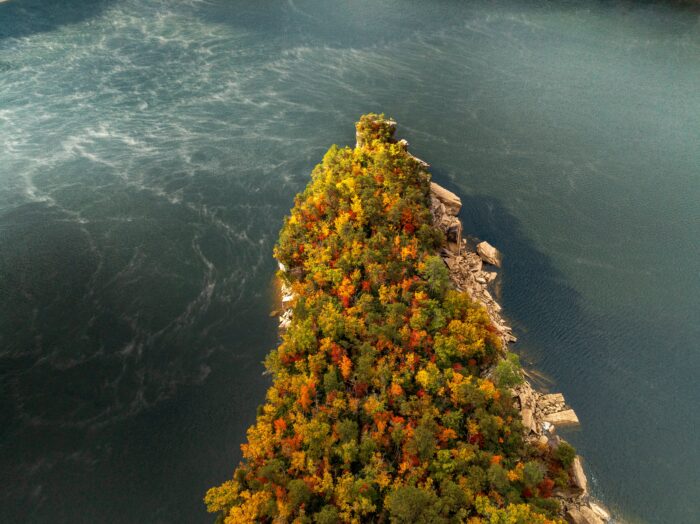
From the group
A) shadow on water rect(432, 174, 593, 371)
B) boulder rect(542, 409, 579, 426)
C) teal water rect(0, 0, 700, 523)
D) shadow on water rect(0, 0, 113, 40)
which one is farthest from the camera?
shadow on water rect(0, 0, 113, 40)

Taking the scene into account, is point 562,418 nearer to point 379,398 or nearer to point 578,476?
point 578,476

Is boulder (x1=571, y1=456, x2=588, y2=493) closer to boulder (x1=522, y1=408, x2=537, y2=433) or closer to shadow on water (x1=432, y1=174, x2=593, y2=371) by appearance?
boulder (x1=522, y1=408, x2=537, y2=433)

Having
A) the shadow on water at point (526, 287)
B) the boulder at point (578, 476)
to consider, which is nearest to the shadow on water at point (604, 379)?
the shadow on water at point (526, 287)

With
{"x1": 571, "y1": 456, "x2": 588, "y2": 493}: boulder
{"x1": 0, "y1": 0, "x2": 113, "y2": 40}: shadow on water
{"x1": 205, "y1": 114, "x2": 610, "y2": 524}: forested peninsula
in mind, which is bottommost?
{"x1": 571, "y1": 456, "x2": 588, "y2": 493}: boulder

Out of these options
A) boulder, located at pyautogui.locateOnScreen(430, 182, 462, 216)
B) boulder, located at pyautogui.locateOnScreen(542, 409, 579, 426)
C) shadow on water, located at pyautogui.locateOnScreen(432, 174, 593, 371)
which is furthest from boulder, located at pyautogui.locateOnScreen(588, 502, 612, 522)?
boulder, located at pyautogui.locateOnScreen(430, 182, 462, 216)

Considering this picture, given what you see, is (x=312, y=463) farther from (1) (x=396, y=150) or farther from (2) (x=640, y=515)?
(1) (x=396, y=150)

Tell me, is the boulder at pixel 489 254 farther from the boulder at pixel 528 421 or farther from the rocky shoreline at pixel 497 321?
the boulder at pixel 528 421

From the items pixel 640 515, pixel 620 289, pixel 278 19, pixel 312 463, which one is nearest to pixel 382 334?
pixel 312 463

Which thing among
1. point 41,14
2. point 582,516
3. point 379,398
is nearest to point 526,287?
point 582,516
